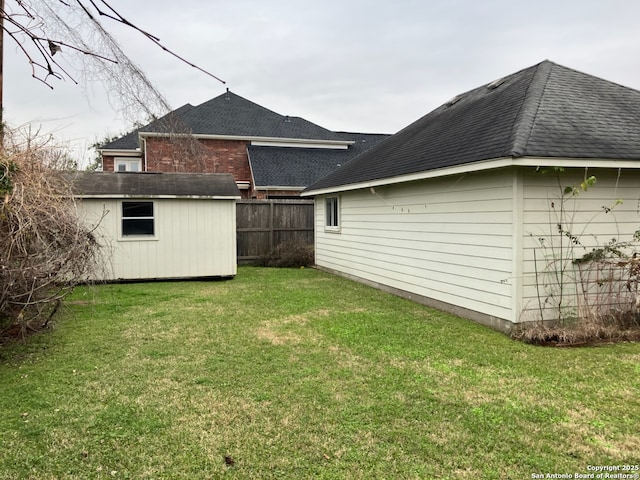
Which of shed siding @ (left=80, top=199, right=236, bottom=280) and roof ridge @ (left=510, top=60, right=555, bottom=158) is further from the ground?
roof ridge @ (left=510, top=60, right=555, bottom=158)

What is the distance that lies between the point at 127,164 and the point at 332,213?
18597 mm

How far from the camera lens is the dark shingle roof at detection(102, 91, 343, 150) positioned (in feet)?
73.6

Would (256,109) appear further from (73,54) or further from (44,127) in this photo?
(73,54)

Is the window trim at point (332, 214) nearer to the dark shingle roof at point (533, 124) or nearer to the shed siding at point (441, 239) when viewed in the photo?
the shed siding at point (441, 239)

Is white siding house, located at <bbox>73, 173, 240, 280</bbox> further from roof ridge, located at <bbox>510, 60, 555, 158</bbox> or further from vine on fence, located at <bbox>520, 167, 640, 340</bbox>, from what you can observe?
vine on fence, located at <bbox>520, 167, 640, 340</bbox>

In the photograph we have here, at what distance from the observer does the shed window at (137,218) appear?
11328mm

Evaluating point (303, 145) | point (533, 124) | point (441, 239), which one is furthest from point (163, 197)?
point (303, 145)

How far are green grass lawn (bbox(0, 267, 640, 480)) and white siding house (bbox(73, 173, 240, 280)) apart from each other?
14.6 feet

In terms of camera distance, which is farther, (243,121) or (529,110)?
(243,121)

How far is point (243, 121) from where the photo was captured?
77.2 feet

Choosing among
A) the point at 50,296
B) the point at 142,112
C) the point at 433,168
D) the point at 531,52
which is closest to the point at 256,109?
the point at 531,52

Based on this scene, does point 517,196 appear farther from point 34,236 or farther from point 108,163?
point 108,163

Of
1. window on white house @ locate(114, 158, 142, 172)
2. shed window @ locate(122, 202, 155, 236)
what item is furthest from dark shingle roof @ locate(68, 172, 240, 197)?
window on white house @ locate(114, 158, 142, 172)

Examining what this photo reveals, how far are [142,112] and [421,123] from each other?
10285 mm
